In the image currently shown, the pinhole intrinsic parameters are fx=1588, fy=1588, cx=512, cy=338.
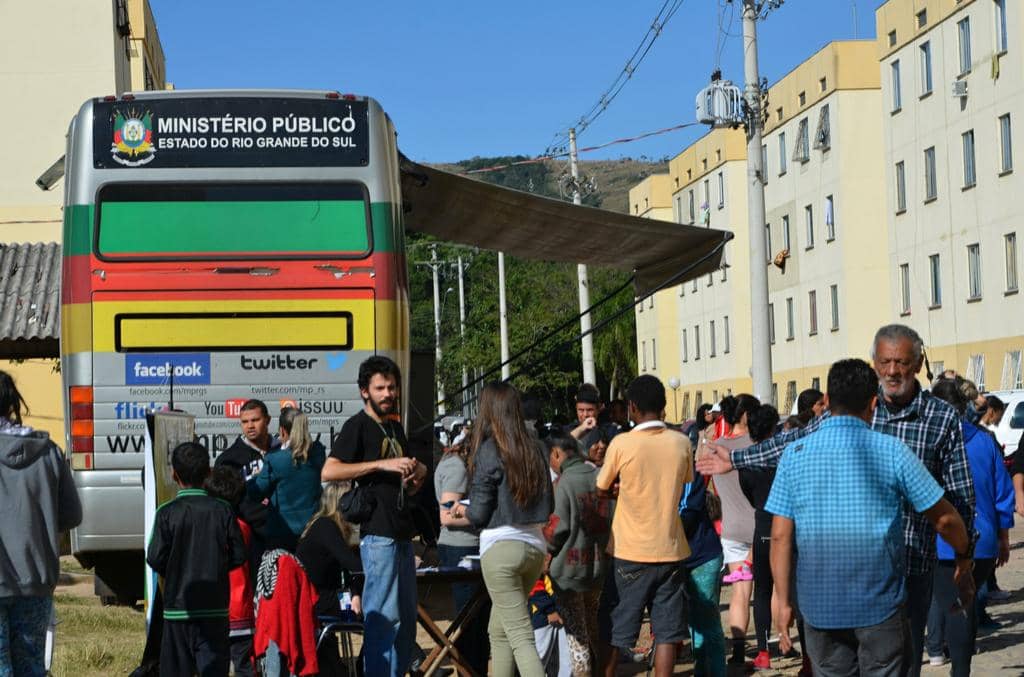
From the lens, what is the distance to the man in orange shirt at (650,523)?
8.86 metres

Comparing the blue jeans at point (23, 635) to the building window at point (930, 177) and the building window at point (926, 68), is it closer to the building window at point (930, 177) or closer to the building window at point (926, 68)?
the building window at point (930, 177)

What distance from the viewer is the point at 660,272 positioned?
17797 mm

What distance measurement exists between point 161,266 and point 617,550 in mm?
4762

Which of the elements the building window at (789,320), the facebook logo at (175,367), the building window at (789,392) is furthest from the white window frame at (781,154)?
the facebook logo at (175,367)

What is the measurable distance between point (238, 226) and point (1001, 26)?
29993mm

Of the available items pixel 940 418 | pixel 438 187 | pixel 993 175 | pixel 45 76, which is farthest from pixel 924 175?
pixel 940 418

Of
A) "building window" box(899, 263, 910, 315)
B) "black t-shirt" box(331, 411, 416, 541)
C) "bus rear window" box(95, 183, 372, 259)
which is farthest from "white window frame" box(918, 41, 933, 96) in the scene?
"black t-shirt" box(331, 411, 416, 541)

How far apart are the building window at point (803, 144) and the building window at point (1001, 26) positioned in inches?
534

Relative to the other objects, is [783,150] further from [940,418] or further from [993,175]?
[940,418]

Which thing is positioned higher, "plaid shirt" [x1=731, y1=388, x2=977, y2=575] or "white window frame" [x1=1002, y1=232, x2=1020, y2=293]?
"white window frame" [x1=1002, y1=232, x2=1020, y2=293]

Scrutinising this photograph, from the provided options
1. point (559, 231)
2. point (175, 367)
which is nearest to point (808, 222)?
point (559, 231)

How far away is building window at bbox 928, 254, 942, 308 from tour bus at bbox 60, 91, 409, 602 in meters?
32.7

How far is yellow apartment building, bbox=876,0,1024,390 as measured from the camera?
3800 cm

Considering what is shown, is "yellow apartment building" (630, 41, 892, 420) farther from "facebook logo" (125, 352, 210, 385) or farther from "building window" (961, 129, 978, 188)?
"facebook logo" (125, 352, 210, 385)
